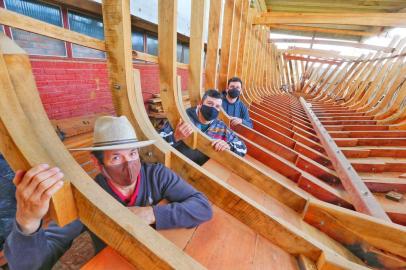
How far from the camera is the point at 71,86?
4.24 metres

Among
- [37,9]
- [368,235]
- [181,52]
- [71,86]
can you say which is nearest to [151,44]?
[181,52]

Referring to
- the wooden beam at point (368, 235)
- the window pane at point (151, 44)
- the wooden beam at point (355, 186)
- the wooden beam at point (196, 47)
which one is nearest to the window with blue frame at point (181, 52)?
the window pane at point (151, 44)

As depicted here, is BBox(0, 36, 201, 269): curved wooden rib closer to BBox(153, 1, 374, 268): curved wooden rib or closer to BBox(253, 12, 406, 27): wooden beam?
BBox(153, 1, 374, 268): curved wooden rib

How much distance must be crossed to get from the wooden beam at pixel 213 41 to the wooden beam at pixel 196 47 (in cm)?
64

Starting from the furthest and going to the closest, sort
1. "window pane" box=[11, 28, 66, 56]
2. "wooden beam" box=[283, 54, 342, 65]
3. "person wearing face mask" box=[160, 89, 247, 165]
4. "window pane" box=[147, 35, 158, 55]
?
"wooden beam" box=[283, 54, 342, 65] → "window pane" box=[147, 35, 158, 55] → "window pane" box=[11, 28, 66, 56] → "person wearing face mask" box=[160, 89, 247, 165]

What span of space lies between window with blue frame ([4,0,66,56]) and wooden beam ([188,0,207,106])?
2.98m

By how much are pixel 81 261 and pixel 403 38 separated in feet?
26.0

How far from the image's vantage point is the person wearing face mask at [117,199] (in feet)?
3.10

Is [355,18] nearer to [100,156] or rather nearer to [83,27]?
[100,156]

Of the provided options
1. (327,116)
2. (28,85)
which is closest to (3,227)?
(28,85)

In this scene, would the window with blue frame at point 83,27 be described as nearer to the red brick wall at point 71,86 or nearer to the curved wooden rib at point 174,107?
the red brick wall at point 71,86

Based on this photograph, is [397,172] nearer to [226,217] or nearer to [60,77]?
[226,217]

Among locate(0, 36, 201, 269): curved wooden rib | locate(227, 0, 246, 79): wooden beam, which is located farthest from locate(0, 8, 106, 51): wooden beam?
locate(227, 0, 246, 79): wooden beam

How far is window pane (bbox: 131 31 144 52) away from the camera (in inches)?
209
